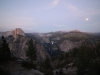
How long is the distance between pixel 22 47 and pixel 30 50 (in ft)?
364

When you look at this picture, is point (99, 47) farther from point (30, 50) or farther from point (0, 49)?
point (0, 49)

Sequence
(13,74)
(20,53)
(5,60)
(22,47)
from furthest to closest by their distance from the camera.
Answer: (22,47) → (20,53) → (5,60) → (13,74)

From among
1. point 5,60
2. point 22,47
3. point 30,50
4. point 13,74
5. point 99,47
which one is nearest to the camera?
point 13,74

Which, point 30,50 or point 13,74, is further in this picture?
point 30,50

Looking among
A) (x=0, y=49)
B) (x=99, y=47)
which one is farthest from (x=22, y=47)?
(x=0, y=49)

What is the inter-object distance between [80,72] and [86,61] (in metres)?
4.04

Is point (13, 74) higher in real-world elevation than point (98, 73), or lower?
higher

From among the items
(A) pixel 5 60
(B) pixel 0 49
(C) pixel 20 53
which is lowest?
(C) pixel 20 53

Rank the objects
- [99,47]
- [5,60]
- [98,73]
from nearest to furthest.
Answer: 1. [5,60]
2. [98,73]
3. [99,47]

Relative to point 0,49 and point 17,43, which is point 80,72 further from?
point 17,43

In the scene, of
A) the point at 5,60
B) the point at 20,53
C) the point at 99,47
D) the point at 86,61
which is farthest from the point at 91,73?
the point at 20,53

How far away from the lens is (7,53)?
31375 millimetres

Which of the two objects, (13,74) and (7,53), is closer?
(13,74)

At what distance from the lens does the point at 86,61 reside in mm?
32500
